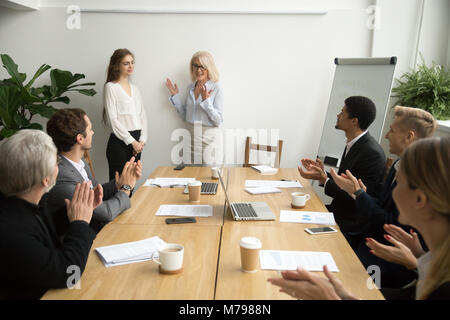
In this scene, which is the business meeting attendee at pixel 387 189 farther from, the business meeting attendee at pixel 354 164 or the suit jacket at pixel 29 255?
the suit jacket at pixel 29 255

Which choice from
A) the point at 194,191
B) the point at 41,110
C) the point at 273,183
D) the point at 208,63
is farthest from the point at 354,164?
the point at 41,110

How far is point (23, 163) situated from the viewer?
1413mm

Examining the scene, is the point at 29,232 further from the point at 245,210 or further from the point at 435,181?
the point at 435,181

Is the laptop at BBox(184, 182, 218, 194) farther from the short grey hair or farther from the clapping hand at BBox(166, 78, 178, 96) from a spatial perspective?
the clapping hand at BBox(166, 78, 178, 96)

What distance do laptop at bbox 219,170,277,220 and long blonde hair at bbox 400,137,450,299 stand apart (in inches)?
42.0

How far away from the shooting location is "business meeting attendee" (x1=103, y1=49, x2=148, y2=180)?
12.8 feet

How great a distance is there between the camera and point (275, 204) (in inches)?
93.9

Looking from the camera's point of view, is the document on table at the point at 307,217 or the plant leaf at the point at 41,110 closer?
the document on table at the point at 307,217

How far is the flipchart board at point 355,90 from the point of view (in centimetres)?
356

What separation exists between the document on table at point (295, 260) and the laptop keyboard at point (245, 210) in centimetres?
45

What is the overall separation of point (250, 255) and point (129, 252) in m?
0.54

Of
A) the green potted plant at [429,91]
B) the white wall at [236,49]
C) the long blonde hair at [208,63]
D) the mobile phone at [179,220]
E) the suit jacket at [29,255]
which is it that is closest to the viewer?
the suit jacket at [29,255]

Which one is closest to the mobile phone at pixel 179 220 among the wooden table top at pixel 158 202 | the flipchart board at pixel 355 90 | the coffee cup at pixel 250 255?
the wooden table top at pixel 158 202

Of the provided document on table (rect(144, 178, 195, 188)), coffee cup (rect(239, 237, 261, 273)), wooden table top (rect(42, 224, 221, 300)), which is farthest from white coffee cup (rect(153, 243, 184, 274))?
document on table (rect(144, 178, 195, 188))
